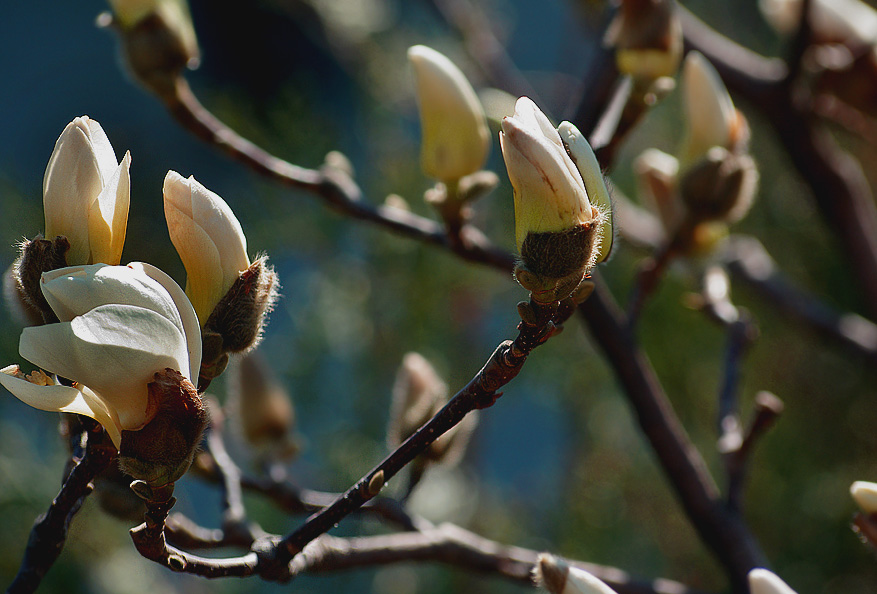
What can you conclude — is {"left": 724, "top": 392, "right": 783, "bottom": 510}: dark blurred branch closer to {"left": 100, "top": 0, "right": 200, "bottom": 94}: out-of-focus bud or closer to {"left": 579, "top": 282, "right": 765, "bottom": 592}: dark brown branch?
{"left": 579, "top": 282, "right": 765, "bottom": 592}: dark brown branch

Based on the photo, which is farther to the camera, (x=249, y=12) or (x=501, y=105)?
(x=249, y=12)

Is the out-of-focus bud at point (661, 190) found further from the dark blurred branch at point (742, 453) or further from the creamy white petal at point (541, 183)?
the creamy white petal at point (541, 183)

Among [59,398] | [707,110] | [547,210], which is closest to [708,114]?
[707,110]

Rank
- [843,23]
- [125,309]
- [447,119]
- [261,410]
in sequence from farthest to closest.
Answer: [843,23], [261,410], [447,119], [125,309]

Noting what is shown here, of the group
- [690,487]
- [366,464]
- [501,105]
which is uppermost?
[501,105]

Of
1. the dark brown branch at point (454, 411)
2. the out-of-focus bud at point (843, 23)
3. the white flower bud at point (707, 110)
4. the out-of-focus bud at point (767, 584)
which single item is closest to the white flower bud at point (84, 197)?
the dark brown branch at point (454, 411)

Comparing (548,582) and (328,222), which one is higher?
(548,582)

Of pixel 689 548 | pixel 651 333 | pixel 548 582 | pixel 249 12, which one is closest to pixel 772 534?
pixel 689 548

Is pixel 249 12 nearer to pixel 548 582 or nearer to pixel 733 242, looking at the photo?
pixel 733 242

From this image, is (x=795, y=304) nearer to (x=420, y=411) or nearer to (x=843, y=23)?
(x=843, y=23)
